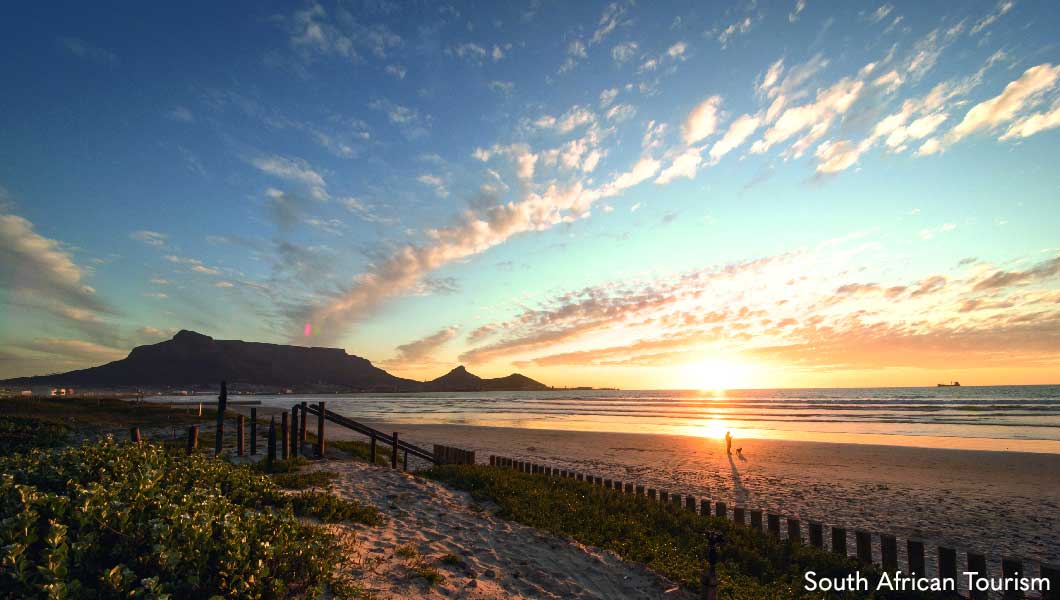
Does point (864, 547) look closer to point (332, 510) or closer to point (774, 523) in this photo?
point (774, 523)

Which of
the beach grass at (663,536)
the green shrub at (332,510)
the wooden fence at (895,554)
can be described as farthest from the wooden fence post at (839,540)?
the green shrub at (332,510)

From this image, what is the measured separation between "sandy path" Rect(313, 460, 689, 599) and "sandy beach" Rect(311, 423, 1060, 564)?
7.17m

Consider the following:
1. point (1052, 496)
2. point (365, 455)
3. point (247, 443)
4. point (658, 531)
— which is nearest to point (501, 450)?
point (365, 455)

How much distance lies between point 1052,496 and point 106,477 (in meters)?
25.7

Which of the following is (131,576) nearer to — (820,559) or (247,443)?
(820,559)

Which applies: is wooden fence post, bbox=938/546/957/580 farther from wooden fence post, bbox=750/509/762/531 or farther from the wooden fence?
wooden fence post, bbox=750/509/762/531

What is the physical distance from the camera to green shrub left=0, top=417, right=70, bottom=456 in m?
17.5

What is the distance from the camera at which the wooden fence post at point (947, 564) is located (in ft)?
24.0

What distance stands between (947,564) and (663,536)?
15.1 feet

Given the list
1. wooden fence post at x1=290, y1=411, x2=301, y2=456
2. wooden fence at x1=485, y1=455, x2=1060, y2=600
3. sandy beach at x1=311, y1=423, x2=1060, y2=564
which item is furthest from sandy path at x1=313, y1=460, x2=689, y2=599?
wooden fence post at x1=290, y1=411, x2=301, y2=456

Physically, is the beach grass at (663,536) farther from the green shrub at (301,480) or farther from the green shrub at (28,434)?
the green shrub at (28,434)

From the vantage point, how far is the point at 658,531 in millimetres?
10367

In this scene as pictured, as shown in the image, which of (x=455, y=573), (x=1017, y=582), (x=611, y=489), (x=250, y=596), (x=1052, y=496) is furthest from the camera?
(x=1052, y=496)

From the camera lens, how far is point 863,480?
18922 mm
